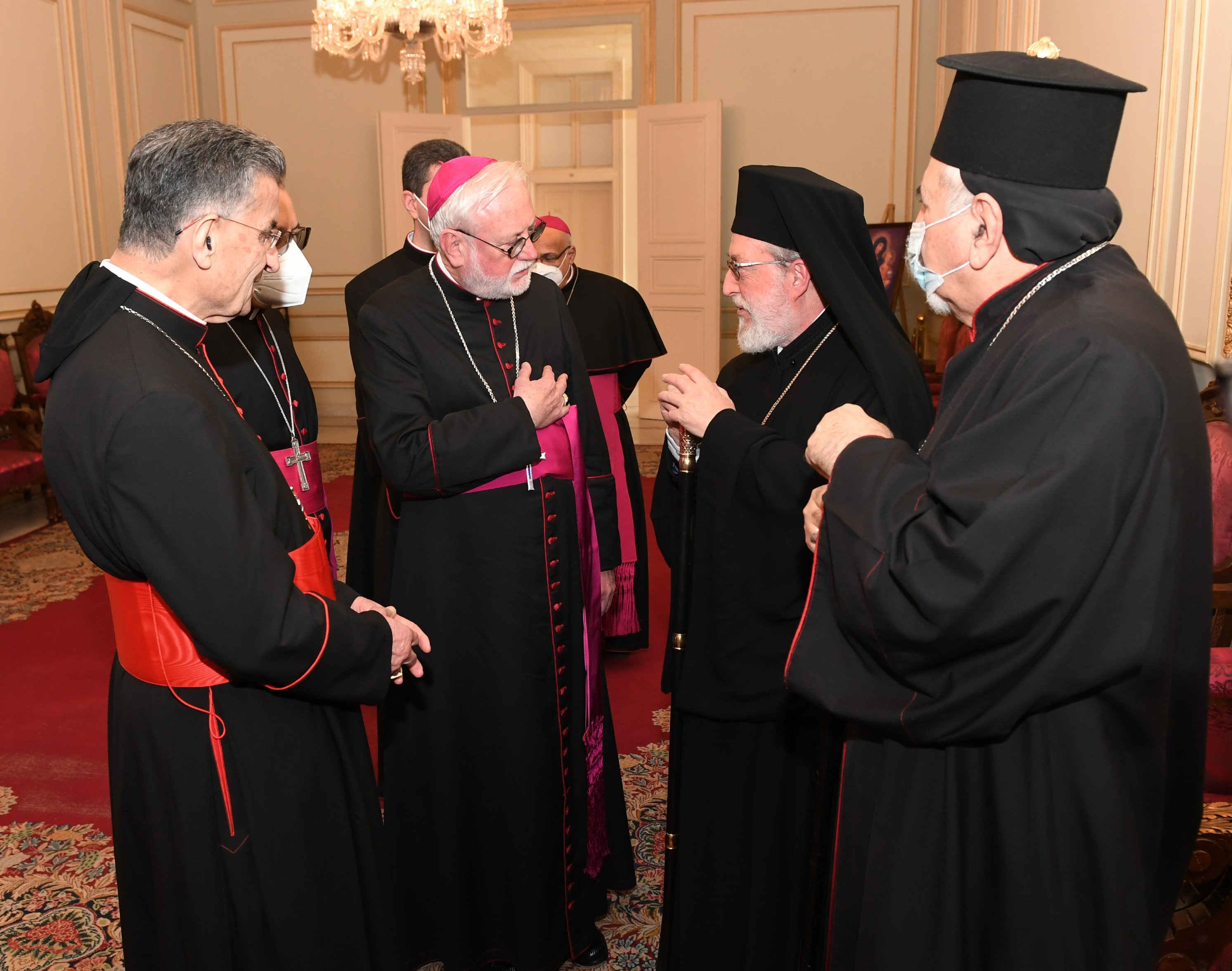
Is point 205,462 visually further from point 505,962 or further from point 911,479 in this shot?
point 505,962

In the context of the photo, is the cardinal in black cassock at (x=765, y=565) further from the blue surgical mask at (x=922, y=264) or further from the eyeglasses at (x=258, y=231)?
the eyeglasses at (x=258, y=231)

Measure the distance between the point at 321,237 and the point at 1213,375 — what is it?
8.78 meters

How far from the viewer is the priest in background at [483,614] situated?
2363mm

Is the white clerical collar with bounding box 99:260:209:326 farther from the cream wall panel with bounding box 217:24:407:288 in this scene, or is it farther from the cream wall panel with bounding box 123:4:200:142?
the cream wall panel with bounding box 217:24:407:288

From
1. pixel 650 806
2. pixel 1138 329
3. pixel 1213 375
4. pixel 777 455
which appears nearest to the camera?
pixel 1138 329

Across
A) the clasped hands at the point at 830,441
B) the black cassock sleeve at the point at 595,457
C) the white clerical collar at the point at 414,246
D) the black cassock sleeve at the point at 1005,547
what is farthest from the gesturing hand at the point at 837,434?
the white clerical collar at the point at 414,246

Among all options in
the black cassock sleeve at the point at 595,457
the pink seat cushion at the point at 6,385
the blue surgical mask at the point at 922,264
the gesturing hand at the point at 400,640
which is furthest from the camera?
the pink seat cushion at the point at 6,385

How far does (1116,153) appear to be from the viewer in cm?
461

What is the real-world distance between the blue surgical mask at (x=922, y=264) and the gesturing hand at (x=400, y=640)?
42.5 inches

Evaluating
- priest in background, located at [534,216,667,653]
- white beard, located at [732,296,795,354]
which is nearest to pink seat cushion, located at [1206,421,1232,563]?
white beard, located at [732,296,795,354]

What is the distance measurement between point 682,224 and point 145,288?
27.0 ft

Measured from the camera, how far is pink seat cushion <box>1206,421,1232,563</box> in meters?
2.67

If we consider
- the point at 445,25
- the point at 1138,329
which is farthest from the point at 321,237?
the point at 1138,329

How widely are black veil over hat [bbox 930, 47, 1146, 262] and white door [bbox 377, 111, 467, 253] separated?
8394 millimetres
